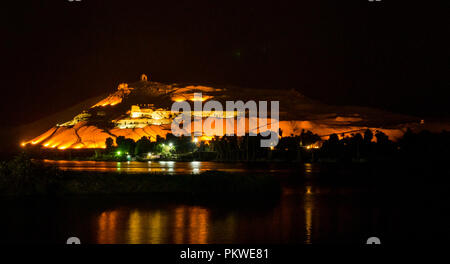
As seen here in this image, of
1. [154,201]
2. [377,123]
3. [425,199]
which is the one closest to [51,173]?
[154,201]

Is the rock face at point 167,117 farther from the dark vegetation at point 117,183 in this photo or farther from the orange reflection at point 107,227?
the orange reflection at point 107,227

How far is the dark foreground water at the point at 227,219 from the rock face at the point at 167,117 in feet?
332

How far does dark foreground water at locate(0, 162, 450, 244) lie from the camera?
597 inches

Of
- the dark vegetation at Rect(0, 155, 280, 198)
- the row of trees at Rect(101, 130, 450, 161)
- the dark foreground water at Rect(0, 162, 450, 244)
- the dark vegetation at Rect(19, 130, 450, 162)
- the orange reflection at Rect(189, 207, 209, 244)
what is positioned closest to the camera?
the orange reflection at Rect(189, 207, 209, 244)

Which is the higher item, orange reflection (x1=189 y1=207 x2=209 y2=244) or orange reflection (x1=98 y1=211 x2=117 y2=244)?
orange reflection (x1=98 y1=211 x2=117 y2=244)

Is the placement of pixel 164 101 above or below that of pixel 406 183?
above

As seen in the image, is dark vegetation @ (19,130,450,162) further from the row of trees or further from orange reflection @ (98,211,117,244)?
orange reflection @ (98,211,117,244)

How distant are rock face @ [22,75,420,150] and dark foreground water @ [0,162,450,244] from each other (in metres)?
101

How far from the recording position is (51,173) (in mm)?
25156

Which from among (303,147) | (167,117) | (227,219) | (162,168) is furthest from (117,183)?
(167,117)

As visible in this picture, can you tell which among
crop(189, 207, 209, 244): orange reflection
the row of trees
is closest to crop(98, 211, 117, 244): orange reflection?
crop(189, 207, 209, 244): orange reflection
